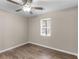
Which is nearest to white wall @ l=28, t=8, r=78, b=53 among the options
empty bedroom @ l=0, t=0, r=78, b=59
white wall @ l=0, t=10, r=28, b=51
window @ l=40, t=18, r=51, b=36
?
empty bedroom @ l=0, t=0, r=78, b=59

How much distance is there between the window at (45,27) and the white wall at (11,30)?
1.28m

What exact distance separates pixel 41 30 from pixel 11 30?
184 centimetres

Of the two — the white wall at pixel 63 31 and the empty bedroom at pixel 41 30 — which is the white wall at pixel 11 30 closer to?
the empty bedroom at pixel 41 30

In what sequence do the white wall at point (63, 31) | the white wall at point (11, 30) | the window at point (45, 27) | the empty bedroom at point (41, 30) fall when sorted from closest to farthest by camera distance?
1. the empty bedroom at point (41, 30)
2. the white wall at point (63, 31)
3. the white wall at point (11, 30)
4. the window at point (45, 27)

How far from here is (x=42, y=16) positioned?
4090 mm

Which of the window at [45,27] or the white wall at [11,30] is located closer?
the white wall at [11,30]

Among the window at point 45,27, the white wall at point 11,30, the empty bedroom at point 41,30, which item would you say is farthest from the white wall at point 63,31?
the white wall at point 11,30

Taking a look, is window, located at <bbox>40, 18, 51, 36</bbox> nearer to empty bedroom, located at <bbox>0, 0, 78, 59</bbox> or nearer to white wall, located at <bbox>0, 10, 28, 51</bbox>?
empty bedroom, located at <bbox>0, 0, 78, 59</bbox>

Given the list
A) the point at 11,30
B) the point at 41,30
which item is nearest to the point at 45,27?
the point at 41,30

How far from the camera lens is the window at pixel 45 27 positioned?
3.84 m

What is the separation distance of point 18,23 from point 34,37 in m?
1.47

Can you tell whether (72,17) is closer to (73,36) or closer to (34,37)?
(73,36)

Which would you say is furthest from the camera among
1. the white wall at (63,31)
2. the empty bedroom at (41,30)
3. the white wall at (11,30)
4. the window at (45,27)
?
the window at (45,27)

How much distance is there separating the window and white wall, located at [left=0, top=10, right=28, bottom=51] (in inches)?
50.6
